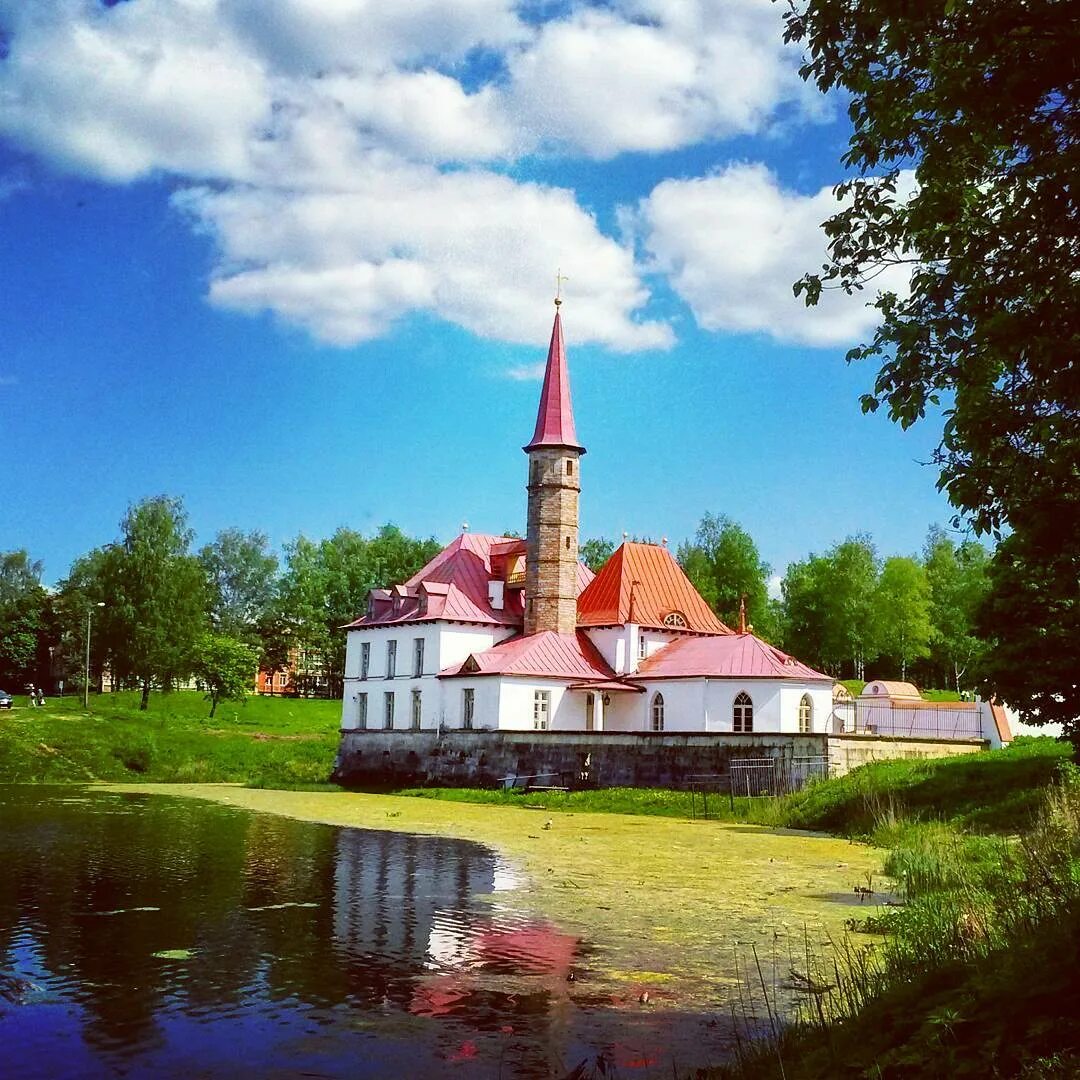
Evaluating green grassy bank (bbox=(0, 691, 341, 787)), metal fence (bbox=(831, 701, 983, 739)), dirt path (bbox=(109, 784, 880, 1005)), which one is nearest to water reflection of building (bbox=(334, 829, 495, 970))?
dirt path (bbox=(109, 784, 880, 1005))

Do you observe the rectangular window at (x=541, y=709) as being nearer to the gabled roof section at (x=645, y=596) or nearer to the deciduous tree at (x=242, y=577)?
the gabled roof section at (x=645, y=596)

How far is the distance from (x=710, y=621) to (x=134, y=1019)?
173 ft

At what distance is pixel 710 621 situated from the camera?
6147 centimetres

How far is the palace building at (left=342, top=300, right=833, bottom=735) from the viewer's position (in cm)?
5172

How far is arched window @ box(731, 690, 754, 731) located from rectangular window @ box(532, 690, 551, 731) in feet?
28.4

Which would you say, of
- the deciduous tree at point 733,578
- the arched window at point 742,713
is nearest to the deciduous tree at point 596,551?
the deciduous tree at point 733,578

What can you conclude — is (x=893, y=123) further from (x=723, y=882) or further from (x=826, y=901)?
(x=723, y=882)

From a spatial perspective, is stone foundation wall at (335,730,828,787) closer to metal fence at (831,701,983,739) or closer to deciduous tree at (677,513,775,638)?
metal fence at (831,701,983,739)

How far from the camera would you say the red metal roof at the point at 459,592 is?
58.8 metres

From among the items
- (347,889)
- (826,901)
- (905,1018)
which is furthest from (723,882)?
(905,1018)

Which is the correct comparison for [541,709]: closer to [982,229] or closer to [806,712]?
[806,712]

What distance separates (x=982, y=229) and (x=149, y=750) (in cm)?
5334

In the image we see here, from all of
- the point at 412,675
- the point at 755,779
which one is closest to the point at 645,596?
the point at 412,675

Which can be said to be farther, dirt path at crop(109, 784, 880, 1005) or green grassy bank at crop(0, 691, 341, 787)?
green grassy bank at crop(0, 691, 341, 787)
